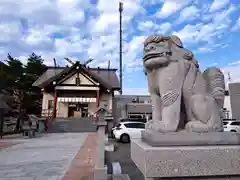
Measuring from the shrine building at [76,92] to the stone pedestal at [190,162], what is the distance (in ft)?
74.4

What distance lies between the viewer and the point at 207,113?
216cm

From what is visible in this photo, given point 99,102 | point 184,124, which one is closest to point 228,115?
point 99,102

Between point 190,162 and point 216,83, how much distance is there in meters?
1.04

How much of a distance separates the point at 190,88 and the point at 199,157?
0.76 meters

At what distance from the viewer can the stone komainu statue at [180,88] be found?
2.13 meters

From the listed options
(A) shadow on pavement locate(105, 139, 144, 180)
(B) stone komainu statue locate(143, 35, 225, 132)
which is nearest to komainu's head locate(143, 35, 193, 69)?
(B) stone komainu statue locate(143, 35, 225, 132)

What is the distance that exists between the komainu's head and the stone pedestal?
0.95m

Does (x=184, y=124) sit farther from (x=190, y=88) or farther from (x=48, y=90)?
(x=48, y=90)

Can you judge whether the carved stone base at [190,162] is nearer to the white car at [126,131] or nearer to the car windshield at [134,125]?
the white car at [126,131]

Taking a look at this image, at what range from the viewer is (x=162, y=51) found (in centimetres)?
224

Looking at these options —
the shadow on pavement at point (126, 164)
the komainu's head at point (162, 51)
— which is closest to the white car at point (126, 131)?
the shadow on pavement at point (126, 164)

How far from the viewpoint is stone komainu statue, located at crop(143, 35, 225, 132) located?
213cm

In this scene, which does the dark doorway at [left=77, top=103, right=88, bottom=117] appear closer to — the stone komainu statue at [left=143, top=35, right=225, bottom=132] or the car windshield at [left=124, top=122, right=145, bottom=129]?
the car windshield at [left=124, top=122, right=145, bottom=129]

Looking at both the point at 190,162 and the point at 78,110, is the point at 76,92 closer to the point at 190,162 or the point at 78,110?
the point at 78,110
